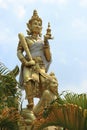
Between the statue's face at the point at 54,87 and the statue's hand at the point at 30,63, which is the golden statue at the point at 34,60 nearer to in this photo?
the statue's hand at the point at 30,63

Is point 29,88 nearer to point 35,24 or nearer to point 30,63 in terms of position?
point 30,63

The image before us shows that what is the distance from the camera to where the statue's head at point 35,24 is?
10.9m

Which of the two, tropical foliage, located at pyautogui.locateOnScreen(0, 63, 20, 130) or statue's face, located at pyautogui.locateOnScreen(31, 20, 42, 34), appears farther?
statue's face, located at pyautogui.locateOnScreen(31, 20, 42, 34)

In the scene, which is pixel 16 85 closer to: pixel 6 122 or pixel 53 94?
pixel 6 122

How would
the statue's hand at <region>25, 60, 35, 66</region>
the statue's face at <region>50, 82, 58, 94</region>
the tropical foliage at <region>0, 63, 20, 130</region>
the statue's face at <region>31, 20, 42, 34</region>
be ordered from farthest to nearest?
the statue's face at <region>31, 20, 42, 34</region>
the statue's hand at <region>25, 60, 35, 66</region>
the statue's face at <region>50, 82, 58, 94</region>
the tropical foliage at <region>0, 63, 20, 130</region>

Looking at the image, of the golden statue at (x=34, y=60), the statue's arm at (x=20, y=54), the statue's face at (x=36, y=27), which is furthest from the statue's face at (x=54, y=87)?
the statue's face at (x=36, y=27)

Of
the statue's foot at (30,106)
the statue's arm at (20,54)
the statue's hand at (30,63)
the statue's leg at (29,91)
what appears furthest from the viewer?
the statue's arm at (20,54)

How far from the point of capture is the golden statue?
10.1 metres

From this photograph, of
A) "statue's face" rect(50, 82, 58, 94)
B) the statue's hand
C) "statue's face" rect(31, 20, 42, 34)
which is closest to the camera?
"statue's face" rect(50, 82, 58, 94)

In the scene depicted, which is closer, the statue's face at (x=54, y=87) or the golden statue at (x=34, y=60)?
the statue's face at (x=54, y=87)

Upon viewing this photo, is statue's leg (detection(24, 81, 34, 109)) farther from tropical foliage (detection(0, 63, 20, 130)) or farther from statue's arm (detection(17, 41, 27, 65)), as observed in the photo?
tropical foliage (detection(0, 63, 20, 130))

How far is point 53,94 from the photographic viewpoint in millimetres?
9320

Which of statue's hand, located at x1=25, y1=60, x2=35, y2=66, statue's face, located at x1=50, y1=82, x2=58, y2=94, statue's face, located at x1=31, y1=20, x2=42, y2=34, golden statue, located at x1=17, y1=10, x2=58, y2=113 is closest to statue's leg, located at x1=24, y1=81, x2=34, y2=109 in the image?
golden statue, located at x1=17, y1=10, x2=58, y2=113

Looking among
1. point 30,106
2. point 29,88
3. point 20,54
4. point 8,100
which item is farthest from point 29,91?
point 8,100
